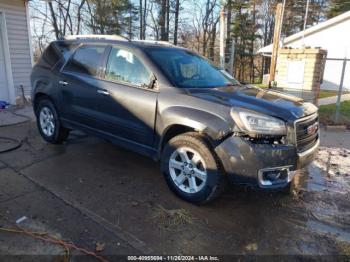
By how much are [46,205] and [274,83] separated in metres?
8.08

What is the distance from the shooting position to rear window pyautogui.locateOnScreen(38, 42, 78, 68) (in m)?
4.70

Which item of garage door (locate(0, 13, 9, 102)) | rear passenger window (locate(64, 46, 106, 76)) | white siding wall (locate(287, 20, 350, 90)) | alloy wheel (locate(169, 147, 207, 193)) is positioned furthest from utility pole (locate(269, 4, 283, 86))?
white siding wall (locate(287, 20, 350, 90))

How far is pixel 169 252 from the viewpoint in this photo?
8.38 feet

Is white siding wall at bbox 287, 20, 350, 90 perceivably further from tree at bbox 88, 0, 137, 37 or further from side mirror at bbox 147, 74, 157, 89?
side mirror at bbox 147, 74, 157, 89

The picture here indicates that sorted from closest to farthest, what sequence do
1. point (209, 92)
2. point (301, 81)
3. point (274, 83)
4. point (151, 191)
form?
point (209, 92) → point (151, 191) → point (301, 81) → point (274, 83)

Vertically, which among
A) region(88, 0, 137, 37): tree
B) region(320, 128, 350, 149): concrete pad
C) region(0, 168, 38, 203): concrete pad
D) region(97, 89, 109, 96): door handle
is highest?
region(88, 0, 137, 37): tree

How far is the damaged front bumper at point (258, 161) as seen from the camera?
2.82 meters

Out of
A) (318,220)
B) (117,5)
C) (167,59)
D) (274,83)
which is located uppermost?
(117,5)

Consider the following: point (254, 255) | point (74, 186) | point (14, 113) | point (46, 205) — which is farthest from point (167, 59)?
point (14, 113)

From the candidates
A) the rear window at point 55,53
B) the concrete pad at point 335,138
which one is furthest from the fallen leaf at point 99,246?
the concrete pad at point 335,138

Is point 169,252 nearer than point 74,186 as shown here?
Yes

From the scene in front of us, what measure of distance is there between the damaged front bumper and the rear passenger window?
2.28 m

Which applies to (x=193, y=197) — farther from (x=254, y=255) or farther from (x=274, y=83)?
(x=274, y=83)

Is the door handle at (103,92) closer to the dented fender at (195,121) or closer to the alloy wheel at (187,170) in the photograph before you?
the dented fender at (195,121)
